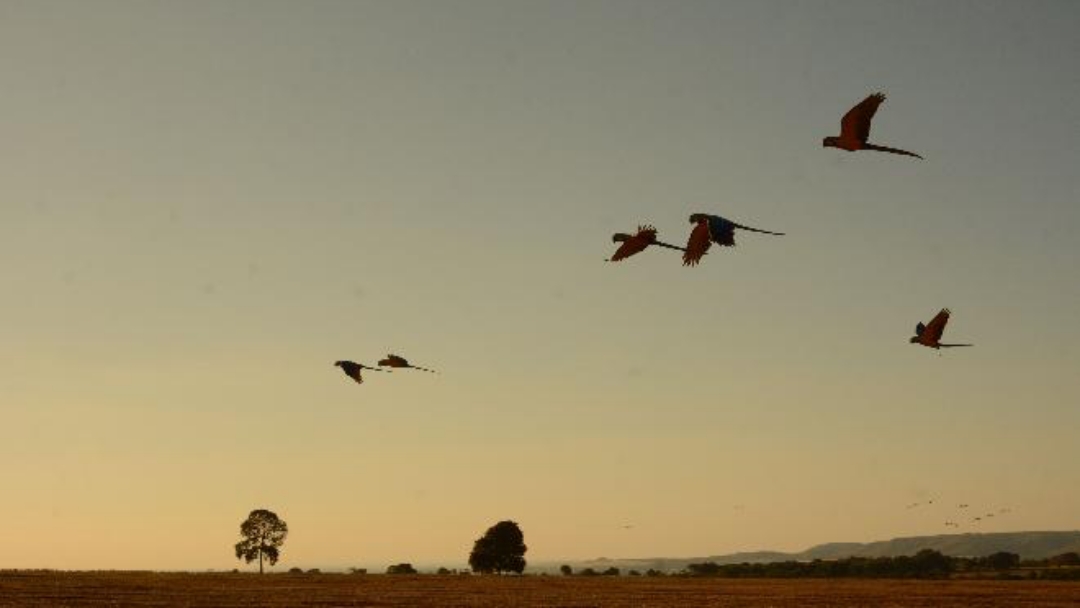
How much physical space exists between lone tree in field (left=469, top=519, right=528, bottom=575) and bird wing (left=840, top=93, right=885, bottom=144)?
113 meters

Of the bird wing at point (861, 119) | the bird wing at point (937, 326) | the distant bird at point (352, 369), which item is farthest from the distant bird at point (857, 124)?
the distant bird at point (352, 369)

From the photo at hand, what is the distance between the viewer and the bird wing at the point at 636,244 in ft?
44.4

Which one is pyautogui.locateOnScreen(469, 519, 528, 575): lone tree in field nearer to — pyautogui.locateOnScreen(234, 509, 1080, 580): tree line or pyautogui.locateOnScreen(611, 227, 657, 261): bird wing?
pyautogui.locateOnScreen(234, 509, 1080, 580): tree line

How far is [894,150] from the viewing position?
33.3ft

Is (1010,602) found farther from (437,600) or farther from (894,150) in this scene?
Answer: (894,150)

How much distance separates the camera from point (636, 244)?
542 inches

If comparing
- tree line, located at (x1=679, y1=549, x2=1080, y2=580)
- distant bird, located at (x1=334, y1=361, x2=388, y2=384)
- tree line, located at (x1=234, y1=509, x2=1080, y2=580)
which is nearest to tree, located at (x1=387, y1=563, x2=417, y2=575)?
tree line, located at (x1=234, y1=509, x2=1080, y2=580)

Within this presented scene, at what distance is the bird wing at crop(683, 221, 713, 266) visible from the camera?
12.4 meters

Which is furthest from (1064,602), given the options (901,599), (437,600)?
(437,600)

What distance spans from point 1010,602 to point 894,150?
50.3 m

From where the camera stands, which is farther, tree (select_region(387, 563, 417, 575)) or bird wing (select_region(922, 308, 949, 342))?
tree (select_region(387, 563, 417, 575))

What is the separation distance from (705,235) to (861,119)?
2.19m

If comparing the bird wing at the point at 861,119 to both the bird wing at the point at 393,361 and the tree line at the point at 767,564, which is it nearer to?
the bird wing at the point at 393,361

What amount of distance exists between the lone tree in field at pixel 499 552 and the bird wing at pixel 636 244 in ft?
361
